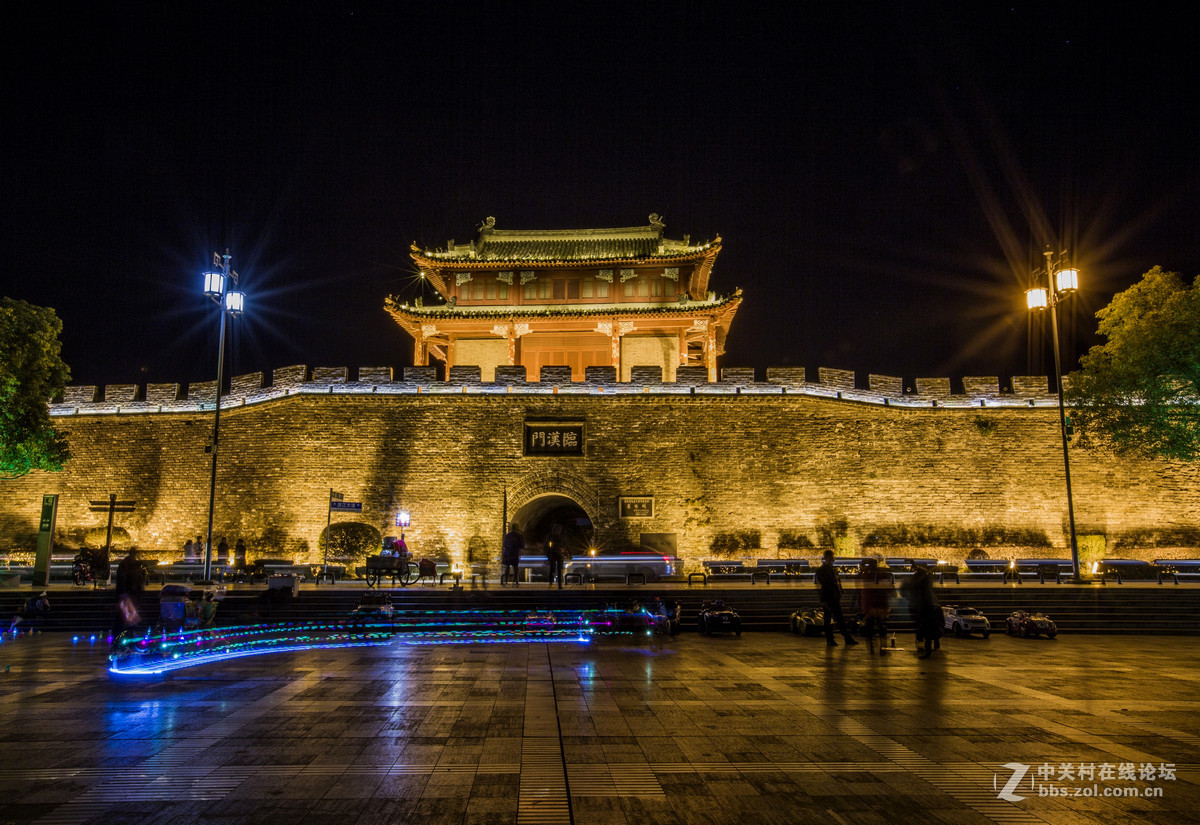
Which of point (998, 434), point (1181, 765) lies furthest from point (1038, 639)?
point (998, 434)

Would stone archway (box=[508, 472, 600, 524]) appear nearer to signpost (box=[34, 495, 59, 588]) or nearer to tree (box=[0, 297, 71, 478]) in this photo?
signpost (box=[34, 495, 59, 588])

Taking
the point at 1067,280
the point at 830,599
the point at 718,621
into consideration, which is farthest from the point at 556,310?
the point at 830,599

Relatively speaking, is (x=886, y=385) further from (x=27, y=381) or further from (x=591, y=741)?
(x=27, y=381)

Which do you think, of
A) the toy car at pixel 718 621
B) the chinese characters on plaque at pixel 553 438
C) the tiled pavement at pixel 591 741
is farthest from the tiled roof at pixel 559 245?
the tiled pavement at pixel 591 741

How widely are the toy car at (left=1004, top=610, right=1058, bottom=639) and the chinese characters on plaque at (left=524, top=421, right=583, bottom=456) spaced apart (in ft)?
33.1

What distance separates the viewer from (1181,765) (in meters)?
3.89

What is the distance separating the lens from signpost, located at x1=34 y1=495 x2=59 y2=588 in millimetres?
12781

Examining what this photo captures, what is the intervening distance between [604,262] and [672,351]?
11.4ft

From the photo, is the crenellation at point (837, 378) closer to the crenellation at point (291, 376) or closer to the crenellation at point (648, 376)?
the crenellation at point (648, 376)

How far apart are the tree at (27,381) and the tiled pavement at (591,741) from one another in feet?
34.1

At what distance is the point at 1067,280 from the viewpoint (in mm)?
13672

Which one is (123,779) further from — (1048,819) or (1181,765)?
(1181,765)

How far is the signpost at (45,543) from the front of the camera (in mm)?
12781

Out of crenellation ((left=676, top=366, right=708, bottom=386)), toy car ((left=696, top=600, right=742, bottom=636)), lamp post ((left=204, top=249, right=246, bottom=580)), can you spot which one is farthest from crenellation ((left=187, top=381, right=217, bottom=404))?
toy car ((left=696, top=600, right=742, bottom=636))
